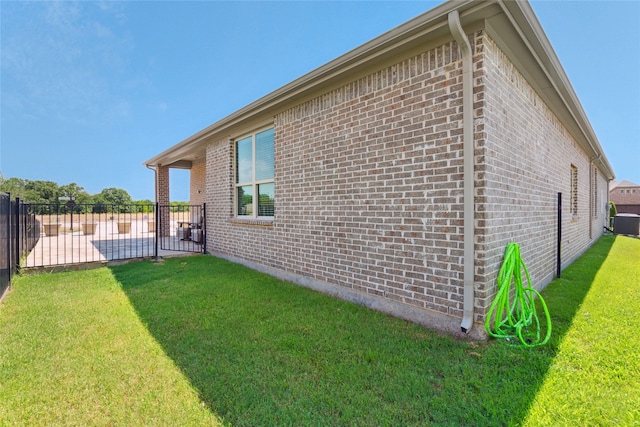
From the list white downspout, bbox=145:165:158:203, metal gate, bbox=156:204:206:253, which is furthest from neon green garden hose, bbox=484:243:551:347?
white downspout, bbox=145:165:158:203

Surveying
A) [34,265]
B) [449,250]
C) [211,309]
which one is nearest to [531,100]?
[449,250]

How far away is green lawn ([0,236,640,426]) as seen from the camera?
1942 mm

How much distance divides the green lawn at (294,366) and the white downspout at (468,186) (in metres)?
0.42

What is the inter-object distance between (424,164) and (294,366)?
7.75ft

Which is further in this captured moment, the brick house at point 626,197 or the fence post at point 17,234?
the brick house at point 626,197

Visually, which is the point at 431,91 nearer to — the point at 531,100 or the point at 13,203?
the point at 531,100

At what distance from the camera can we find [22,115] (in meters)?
46.8

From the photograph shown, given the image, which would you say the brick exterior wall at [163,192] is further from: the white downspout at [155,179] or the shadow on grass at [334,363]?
the shadow on grass at [334,363]

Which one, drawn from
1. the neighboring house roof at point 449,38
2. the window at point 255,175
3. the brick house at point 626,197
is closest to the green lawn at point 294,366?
the window at point 255,175

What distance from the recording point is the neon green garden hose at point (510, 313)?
2.87m

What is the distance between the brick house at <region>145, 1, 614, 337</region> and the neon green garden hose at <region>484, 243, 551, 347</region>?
0.10 m

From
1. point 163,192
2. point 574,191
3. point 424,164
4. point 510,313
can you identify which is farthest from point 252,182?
point 574,191

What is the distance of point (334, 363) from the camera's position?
2551 mm

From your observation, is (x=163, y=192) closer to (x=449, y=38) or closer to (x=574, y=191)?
(x=449, y=38)
